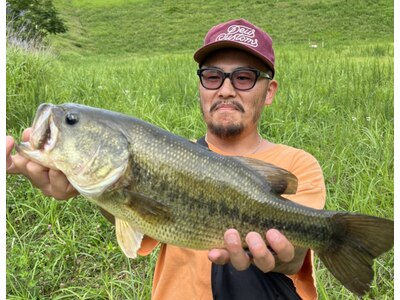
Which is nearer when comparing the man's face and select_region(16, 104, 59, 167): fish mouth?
select_region(16, 104, 59, 167): fish mouth

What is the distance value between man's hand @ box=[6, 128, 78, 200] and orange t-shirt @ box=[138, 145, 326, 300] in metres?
0.49

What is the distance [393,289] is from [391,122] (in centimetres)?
209

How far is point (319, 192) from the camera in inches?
88.7

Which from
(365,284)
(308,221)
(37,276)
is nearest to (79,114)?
(308,221)

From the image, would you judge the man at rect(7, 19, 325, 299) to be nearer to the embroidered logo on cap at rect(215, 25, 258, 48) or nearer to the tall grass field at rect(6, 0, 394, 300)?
the embroidered logo on cap at rect(215, 25, 258, 48)

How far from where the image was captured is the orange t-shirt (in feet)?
6.97

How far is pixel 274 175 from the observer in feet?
6.23

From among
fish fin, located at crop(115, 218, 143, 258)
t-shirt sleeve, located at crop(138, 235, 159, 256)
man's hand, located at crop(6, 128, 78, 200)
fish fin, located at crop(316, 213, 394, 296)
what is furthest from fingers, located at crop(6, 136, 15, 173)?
fish fin, located at crop(316, 213, 394, 296)

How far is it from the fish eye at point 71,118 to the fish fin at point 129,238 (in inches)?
16.5

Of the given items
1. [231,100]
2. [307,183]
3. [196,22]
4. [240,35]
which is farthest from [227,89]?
[196,22]

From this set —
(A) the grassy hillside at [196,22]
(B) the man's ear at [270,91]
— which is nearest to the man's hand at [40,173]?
(B) the man's ear at [270,91]

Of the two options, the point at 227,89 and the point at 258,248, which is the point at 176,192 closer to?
the point at 258,248

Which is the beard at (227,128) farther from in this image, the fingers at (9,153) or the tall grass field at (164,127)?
the tall grass field at (164,127)
